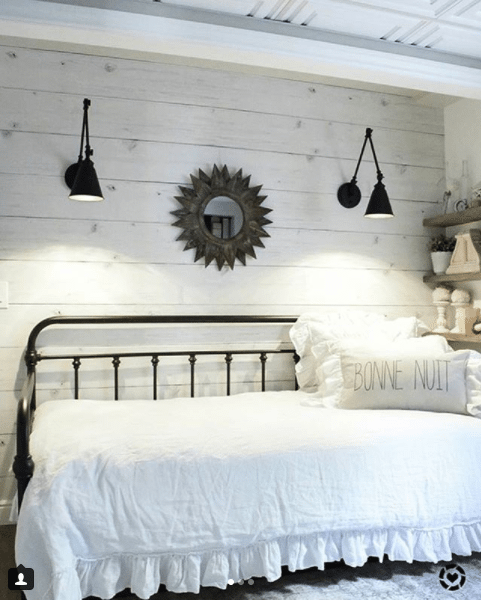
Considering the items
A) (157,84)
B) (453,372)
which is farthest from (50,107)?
(453,372)

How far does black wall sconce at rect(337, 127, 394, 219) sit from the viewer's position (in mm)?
2730

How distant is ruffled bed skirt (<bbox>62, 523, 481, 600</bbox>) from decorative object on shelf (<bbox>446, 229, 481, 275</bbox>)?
130 centimetres

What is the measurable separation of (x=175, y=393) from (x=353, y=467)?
110 cm

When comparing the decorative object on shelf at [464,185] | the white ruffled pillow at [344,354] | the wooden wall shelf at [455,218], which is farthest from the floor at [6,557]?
the decorative object on shelf at [464,185]

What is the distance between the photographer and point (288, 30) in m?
2.10

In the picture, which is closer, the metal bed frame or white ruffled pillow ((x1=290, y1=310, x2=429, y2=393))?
the metal bed frame

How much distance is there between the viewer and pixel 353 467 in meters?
1.87

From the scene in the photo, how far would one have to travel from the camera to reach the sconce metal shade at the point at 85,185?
2299 mm

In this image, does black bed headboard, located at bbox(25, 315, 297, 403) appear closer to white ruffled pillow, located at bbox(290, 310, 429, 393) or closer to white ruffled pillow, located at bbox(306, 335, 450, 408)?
white ruffled pillow, located at bbox(290, 310, 429, 393)

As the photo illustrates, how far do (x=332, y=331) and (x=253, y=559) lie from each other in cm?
116

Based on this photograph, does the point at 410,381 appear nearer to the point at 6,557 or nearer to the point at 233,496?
the point at 233,496

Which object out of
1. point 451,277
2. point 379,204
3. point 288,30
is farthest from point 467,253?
point 288,30

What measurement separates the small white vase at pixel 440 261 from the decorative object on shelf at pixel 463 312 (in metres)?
0.14

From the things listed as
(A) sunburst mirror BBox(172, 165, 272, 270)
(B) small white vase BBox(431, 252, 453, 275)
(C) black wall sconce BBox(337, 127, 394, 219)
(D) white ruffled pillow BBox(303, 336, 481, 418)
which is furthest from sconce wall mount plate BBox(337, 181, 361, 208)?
(D) white ruffled pillow BBox(303, 336, 481, 418)
